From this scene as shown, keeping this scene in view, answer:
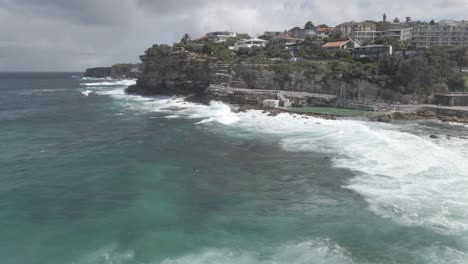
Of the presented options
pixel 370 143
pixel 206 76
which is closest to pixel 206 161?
pixel 370 143

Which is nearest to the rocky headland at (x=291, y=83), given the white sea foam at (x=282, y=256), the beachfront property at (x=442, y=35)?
the white sea foam at (x=282, y=256)

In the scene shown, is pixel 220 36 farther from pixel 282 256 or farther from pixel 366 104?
pixel 282 256

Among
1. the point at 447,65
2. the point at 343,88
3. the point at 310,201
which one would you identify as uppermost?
the point at 447,65

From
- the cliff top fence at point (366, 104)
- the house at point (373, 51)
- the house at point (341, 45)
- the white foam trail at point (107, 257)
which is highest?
the house at point (341, 45)

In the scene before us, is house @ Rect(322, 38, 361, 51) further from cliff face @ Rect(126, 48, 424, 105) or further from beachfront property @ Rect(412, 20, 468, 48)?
cliff face @ Rect(126, 48, 424, 105)

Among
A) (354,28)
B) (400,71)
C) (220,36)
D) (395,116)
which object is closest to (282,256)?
(395,116)

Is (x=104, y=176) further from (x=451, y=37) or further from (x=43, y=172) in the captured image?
(x=451, y=37)

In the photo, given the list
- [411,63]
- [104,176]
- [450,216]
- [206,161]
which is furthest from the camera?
[411,63]

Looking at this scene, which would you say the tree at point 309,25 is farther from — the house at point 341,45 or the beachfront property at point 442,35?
the house at point 341,45
